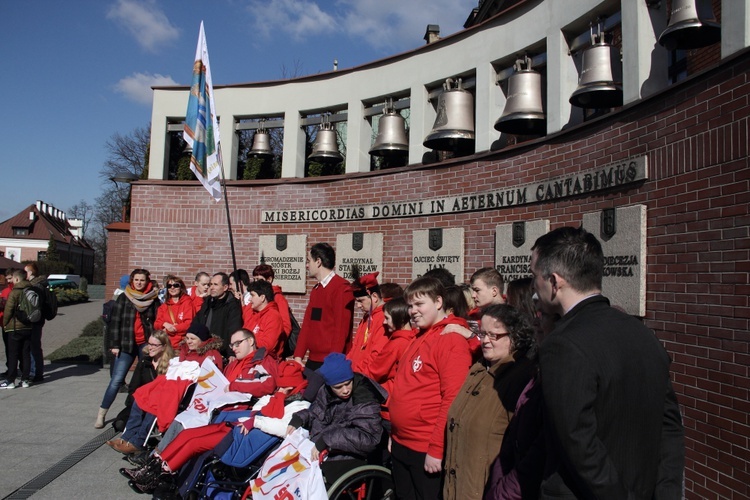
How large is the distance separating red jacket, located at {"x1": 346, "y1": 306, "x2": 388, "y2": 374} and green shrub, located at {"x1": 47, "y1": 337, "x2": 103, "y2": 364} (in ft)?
28.1

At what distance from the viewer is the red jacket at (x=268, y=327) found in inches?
241

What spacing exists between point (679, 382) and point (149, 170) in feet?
28.0

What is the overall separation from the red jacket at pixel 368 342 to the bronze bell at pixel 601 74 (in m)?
2.63

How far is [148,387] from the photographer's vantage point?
18.6ft

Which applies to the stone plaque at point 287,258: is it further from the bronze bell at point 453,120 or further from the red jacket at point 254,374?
the red jacket at point 254,374

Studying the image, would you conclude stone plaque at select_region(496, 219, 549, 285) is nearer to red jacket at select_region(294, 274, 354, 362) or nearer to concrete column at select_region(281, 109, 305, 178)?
red jacket at select_region(294, 274, 354, 362)

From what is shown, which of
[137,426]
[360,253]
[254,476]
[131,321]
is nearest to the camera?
[254,476]

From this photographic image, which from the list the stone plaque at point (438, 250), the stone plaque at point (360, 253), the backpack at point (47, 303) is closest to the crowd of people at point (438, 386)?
the stone plaque at point (360, 253)

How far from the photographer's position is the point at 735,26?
4012mm

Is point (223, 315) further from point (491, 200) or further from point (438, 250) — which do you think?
point (491, 200)

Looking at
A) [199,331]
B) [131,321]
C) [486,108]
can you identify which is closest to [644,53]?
[486,108]

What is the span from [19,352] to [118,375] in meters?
3.26

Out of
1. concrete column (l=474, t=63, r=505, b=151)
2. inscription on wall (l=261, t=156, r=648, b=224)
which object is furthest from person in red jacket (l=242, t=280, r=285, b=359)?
concrete column (l=474, t=63, r=505, b=151)

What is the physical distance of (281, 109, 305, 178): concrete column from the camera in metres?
9.31
